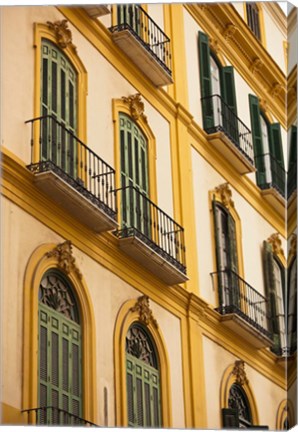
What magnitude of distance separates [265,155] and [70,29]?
188 inches

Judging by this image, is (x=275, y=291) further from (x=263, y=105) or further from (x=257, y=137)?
(x=263, y=105)

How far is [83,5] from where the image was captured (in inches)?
556

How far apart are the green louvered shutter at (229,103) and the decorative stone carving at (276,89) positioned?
60 cm

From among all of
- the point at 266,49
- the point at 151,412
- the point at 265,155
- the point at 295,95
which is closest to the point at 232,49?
the point at 266,49

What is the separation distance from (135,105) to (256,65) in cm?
351

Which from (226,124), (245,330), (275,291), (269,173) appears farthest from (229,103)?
(245,330)

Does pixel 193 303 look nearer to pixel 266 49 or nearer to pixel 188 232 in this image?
pixel 188 232

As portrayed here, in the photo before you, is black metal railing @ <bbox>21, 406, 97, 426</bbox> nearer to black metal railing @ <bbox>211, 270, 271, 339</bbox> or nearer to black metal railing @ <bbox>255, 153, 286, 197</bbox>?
black metal railing @ <bbox>211, 270, 271, 339</bbox>

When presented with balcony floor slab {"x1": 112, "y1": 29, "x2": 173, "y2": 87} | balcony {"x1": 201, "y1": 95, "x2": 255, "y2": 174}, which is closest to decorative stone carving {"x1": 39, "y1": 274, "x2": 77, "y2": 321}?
balcony floor slab {"x1": 112, "y1": 29, "x2": 173, "y2": 87}

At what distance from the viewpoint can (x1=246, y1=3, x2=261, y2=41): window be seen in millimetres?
17062

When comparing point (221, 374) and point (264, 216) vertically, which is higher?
point (264, 216)

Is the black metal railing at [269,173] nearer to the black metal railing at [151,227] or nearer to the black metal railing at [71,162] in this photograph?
the black metal railing at [151,227]

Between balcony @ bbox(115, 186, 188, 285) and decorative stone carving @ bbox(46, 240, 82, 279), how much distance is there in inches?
35.9

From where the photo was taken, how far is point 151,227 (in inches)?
572
